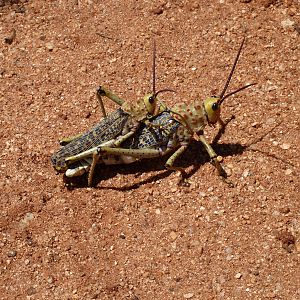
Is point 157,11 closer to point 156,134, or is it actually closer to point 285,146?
point 156,134

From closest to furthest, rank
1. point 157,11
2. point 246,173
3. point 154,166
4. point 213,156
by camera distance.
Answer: point 213,156 → point 246,173 → point 154,166 → point 157,11

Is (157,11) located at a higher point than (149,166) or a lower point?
higher

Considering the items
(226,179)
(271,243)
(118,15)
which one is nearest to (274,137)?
A: (226,179)

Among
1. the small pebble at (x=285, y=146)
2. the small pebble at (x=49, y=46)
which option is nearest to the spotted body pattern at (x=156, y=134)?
the small pebble at (x=285, y=146)

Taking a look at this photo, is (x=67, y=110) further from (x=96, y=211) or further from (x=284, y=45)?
(x=284, y=45)

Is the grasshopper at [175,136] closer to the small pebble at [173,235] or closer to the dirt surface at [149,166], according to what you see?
the dirt surface at [149,166]

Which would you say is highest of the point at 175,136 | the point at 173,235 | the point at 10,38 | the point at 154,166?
the point at 10,38

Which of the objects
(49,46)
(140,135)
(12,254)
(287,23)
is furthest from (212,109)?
(49,46)

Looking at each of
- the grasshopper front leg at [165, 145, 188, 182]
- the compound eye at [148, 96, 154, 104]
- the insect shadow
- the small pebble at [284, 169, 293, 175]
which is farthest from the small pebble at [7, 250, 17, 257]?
the small pebble at [284, 169, 293, 175]
